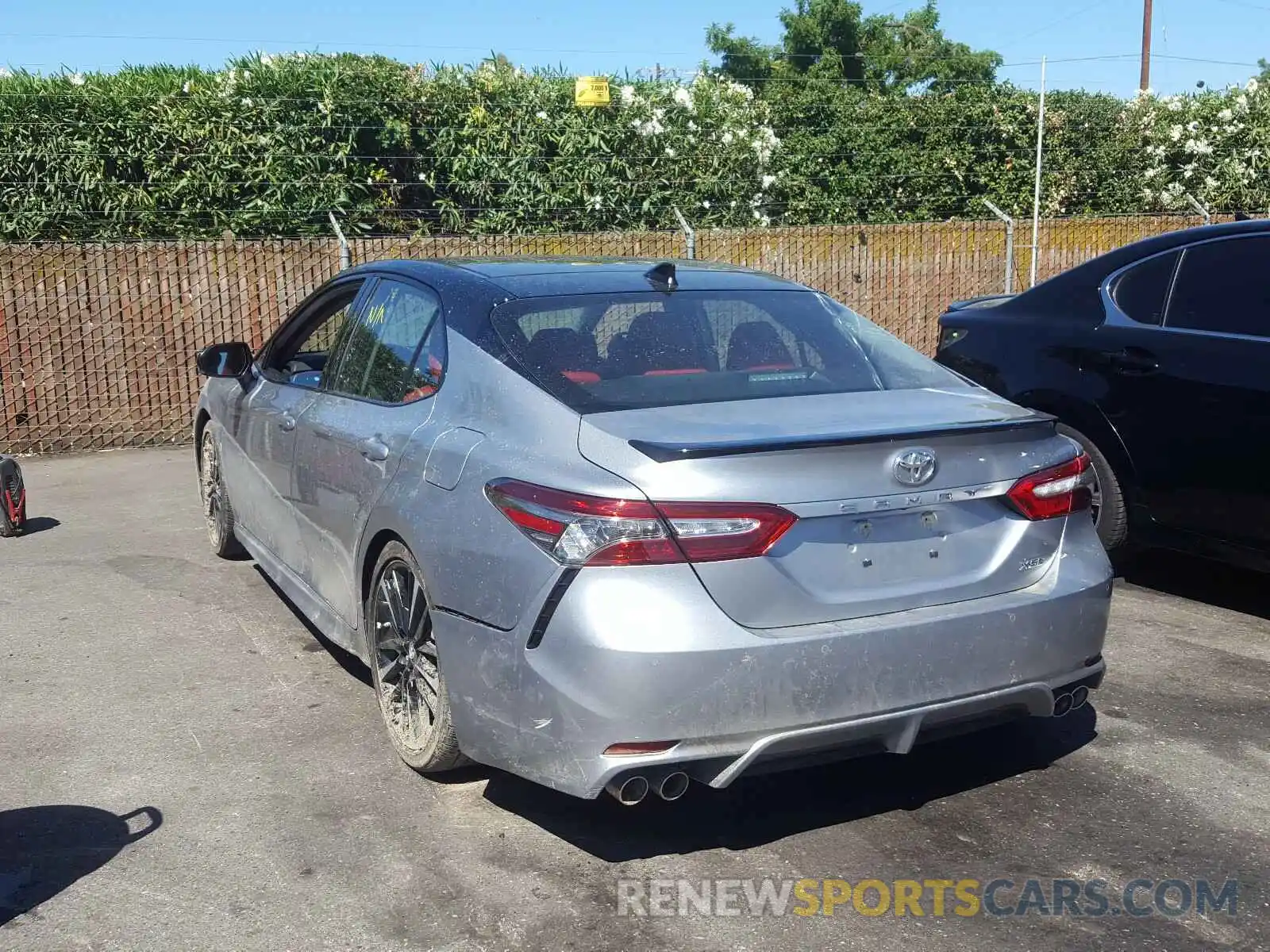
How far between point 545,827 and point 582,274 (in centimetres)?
182

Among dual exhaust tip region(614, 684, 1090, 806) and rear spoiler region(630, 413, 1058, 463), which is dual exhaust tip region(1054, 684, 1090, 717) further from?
dual exhaust tip region(614, 684, 1090, 806)

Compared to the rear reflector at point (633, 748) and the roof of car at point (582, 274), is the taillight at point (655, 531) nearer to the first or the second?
the rear reflector at point (633, 748)

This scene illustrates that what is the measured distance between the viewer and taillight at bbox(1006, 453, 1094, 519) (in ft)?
12.2

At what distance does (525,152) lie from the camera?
13.4 meters

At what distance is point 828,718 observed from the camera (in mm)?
3395

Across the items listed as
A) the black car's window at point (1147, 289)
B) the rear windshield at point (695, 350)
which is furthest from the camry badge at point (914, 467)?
the black car's window at point (1147, 289)

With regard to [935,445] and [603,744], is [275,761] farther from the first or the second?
[935,445]

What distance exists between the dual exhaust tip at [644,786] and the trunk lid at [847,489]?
433 mm

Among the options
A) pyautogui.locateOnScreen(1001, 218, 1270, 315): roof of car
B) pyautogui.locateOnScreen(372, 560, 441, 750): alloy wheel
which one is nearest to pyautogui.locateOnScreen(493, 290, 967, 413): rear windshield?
pyautogui.locateOnScreen(372, 560, 441, 750): alloy wheel

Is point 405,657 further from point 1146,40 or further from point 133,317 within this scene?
point 1146,40

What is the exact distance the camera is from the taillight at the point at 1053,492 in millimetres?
3715

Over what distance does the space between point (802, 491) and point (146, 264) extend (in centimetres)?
872

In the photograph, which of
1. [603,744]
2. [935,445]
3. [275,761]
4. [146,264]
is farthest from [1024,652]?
[146,264]
